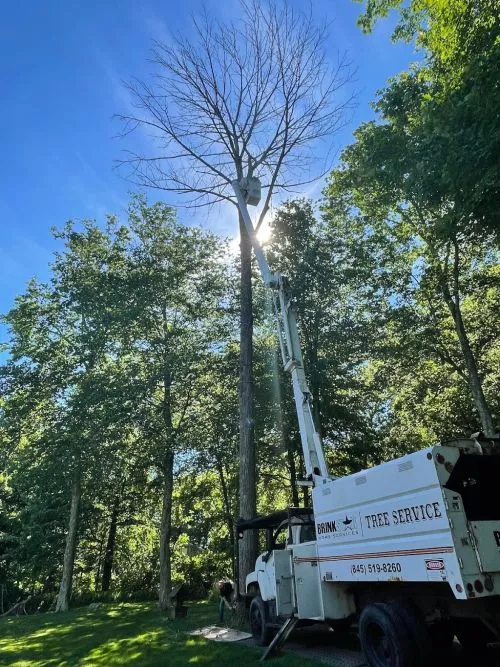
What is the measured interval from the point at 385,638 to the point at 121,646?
586 cm

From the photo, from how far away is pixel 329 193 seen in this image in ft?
54.0

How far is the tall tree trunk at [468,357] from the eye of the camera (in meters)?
13.3

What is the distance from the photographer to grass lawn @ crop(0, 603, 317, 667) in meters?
7.05

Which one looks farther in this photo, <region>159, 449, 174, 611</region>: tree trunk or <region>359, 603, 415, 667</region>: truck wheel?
<region>159, 449, 174, 611</region>: tree trunk

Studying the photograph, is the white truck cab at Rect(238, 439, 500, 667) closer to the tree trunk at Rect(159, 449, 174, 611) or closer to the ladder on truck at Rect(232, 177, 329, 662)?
the ladder on truck at Rect(232, 177, 329, 662)

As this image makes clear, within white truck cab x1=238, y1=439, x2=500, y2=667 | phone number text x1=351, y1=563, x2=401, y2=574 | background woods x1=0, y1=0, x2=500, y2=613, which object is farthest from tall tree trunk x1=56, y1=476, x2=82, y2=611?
phone number text x1=351, y1=563, x2=401, y2=574

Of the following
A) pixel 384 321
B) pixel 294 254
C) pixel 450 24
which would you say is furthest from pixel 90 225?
pixel 450 24

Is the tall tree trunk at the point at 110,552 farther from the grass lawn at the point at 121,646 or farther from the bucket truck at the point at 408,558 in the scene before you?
the bucket truck at the point at 408,558

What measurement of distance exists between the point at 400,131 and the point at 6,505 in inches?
1177

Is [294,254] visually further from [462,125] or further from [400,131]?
[462,125]

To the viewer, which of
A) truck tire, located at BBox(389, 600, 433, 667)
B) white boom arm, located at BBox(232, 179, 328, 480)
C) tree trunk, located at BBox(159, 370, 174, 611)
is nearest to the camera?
truck tire, located at BBox(389, 600, 433, 667)

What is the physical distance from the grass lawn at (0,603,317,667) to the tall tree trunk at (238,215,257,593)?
75.9 inches

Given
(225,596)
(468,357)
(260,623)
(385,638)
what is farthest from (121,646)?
(468,357)

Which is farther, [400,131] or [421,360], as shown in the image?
[421,360]
